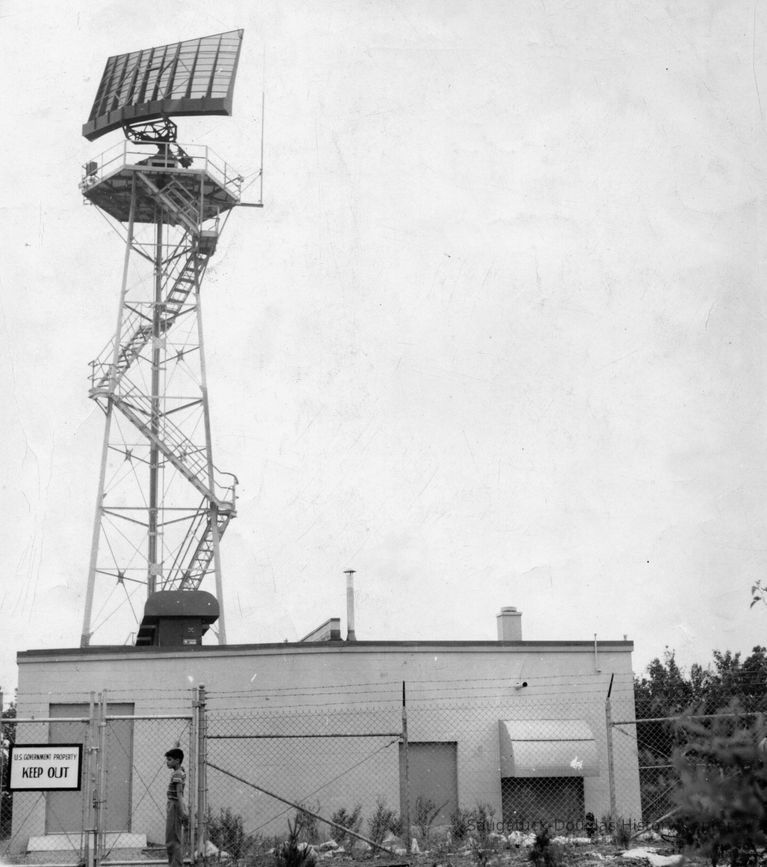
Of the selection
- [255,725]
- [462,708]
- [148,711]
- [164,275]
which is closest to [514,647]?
[462,708]

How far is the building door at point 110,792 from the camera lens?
23.3 meters

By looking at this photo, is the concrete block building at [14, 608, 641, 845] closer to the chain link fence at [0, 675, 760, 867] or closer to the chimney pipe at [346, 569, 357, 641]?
the chain link fence at [0, 675, 760, 867]

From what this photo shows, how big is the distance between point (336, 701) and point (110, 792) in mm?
4636

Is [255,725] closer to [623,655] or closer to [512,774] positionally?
[512,774]

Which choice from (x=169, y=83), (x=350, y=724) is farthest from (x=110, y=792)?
(x=169, y=83)

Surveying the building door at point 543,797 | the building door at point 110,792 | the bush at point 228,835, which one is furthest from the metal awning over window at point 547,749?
the building door at point 110,792

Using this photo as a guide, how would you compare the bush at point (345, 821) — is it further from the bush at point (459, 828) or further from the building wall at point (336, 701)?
the bush at point (459, 828)

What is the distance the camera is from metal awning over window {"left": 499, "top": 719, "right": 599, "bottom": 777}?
937 inches

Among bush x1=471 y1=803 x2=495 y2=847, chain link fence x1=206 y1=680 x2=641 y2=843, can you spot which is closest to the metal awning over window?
chain link fence x1=206 y1=680 x2=641 y2=843

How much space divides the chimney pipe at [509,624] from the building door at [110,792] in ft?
27.6

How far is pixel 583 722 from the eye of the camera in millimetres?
24812

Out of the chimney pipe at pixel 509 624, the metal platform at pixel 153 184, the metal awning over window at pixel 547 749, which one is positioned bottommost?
the metal awning over window at pixel 547 749

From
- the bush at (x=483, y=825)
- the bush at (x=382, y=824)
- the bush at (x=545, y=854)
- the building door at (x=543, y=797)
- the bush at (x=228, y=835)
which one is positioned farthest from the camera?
the building door at (x=543, y=797)

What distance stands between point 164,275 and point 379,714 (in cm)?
1513
